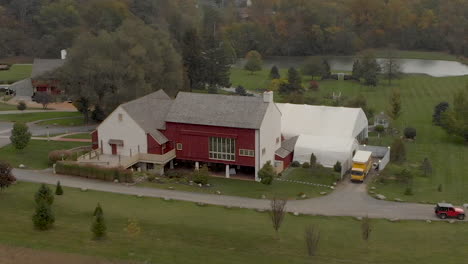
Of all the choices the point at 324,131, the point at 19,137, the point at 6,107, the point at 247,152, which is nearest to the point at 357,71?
the point at 324,131

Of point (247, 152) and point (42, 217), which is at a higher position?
point (247, 152)

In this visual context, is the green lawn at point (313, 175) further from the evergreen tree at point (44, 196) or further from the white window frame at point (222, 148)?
the evergreen tree at point (44, 196)

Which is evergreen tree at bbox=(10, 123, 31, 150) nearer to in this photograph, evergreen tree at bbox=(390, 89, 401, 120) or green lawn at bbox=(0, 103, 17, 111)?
green lawn at bbox=(0, 103, 17, 111)

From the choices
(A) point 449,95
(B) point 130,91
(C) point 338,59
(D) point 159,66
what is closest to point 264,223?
(B) point 130,91

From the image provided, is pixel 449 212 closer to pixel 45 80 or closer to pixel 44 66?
pixel 45 80

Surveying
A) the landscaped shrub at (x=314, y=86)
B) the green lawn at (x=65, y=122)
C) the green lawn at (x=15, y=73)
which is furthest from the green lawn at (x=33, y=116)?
the landscaped shrub at (x=314, y=86)
